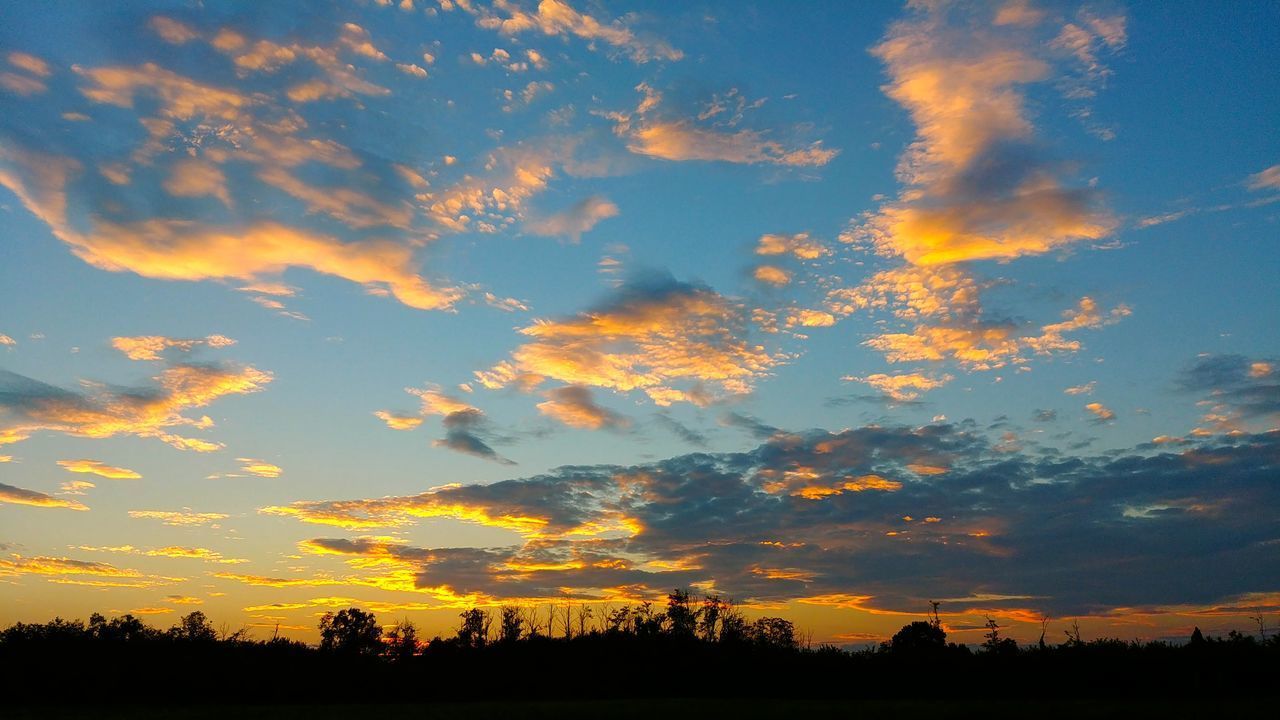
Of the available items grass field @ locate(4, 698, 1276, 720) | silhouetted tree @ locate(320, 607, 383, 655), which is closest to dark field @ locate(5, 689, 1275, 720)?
grass field @ locate(4, 698, 1276, 720)

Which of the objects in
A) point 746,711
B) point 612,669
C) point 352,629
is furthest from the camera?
point 352,629

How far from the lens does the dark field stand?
37.2 metres

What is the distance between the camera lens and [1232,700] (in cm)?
4228

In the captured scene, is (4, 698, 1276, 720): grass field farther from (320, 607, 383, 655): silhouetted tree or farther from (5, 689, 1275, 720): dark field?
(320, 607, 383, 655): silhouetted tree

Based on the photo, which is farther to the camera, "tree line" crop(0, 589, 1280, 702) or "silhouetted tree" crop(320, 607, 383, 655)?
"silhouetted tree" crop(320, 607, 383, 655)

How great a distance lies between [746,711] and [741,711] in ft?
0.80

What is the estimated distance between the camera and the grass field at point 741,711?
37.2 meters

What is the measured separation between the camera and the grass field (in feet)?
122

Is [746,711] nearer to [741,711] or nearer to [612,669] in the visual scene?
[741,711]

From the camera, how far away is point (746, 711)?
4159cm

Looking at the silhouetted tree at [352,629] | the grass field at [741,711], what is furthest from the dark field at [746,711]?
the silhouetted tree at [352,629]

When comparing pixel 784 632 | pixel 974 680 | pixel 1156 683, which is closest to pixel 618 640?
pixel 974 680

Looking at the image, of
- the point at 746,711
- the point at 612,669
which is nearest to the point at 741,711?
the point at 746,711

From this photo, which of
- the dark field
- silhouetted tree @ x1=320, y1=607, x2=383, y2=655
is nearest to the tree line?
the dark field
